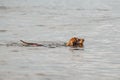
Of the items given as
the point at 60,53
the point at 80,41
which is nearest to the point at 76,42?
the point at 80,41

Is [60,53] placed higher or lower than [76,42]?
lower

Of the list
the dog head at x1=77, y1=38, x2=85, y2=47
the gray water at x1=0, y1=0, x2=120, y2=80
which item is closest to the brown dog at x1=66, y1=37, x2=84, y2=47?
the dog head at x1=77, y1=38, x2=85, y2=47

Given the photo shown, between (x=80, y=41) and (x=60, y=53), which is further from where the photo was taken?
(x=80, y=41)

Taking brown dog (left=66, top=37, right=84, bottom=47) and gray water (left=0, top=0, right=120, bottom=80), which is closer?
gray water (left=0, top=0, right=120, bottom=80)

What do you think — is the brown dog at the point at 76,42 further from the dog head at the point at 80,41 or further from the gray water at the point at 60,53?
the gray water at the point at 60,53

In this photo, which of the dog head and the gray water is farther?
the dog head

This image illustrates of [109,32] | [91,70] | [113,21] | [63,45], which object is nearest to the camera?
[91,70]

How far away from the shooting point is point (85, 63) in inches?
778

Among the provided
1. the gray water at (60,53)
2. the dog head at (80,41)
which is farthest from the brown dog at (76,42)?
the gray water at (60,53)

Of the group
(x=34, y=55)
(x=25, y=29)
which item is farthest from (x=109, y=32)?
(x=34, y=55)

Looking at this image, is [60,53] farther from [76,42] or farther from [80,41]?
[80,41]

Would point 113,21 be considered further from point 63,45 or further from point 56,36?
point 63,45

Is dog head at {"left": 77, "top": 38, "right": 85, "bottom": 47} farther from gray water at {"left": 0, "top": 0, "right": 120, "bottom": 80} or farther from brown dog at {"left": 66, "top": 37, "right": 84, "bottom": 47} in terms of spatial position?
gray water at {"left": 0, "top": 0, "right": 120, "bottom": 80}

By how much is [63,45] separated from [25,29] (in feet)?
26.0
